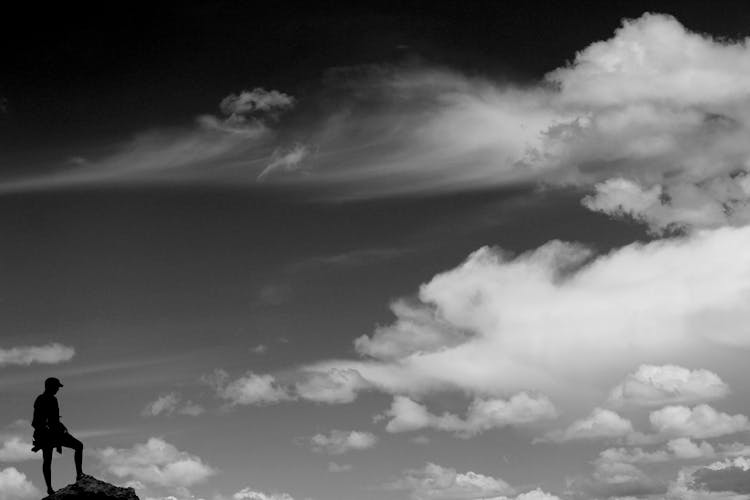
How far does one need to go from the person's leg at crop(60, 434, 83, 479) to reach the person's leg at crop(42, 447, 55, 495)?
564 mm

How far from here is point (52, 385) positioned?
26156 millimetres

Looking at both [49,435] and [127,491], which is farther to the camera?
[127,491]

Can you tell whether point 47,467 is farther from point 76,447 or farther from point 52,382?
point 52,382

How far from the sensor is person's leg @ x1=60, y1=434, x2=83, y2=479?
26719 millimetres

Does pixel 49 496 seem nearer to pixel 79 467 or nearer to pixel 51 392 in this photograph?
pixel 79 467

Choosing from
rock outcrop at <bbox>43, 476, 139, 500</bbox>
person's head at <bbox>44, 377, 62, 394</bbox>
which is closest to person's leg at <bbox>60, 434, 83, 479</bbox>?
rock outcrop at <bbox>43, 476, 139, 500</bbox>

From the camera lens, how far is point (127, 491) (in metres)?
29.2

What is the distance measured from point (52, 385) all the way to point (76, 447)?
2751 mm

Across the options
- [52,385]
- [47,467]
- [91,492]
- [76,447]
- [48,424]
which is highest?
[52,385]

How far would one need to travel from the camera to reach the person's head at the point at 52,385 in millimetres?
26109

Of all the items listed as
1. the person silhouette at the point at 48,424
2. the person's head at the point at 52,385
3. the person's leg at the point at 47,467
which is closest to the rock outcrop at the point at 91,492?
the person's leg at the point at 47,467

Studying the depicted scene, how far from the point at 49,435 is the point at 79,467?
7.78ft

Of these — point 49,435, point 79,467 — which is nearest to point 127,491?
point 79,467

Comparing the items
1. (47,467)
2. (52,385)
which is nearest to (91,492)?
(47,467)
